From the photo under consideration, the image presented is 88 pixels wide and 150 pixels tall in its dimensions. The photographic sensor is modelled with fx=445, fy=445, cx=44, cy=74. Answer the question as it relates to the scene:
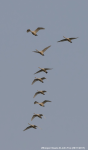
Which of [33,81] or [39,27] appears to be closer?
[39,27]

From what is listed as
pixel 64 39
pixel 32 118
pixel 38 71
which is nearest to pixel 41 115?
pixel 32 118

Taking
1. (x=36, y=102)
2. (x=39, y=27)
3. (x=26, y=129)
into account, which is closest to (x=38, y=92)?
(x=36, y=102)

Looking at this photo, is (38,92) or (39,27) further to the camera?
(38,92)

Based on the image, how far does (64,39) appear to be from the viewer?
488 ft

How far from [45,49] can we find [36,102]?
19.3 m

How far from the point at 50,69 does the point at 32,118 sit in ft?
64.6

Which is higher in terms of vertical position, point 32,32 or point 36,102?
point 32,32

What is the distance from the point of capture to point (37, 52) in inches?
5886

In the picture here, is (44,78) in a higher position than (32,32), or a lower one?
lower

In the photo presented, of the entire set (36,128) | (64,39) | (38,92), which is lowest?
(36,128)

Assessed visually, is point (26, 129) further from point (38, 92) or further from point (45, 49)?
point (45, 49)

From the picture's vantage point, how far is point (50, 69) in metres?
147

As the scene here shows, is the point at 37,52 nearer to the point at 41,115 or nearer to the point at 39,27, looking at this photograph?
the point at 39,27

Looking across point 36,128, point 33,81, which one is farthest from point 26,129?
point 33,81
